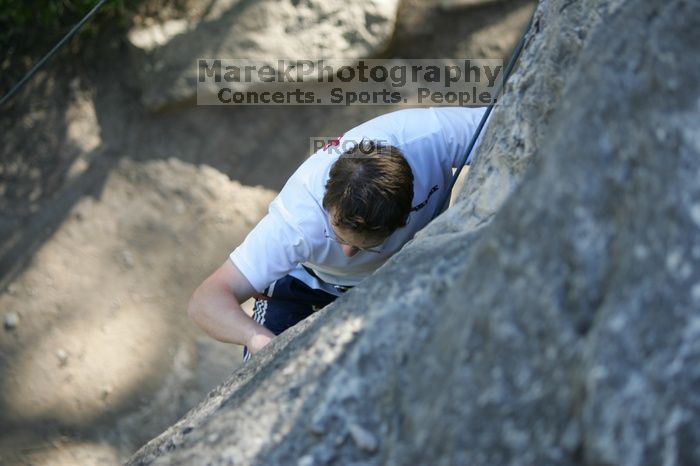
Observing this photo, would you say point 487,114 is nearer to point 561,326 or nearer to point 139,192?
point 561,326

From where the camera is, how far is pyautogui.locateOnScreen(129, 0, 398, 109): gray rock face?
2.98m

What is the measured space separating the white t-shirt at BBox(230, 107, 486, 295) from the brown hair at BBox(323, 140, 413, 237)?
0.08 m

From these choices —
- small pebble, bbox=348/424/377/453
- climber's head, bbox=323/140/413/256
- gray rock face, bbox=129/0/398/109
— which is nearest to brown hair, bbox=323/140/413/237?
climber's head, bbox=323/140/413/256

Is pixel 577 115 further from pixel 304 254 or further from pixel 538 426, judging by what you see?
pixel 304 254

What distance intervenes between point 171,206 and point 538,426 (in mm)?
2480

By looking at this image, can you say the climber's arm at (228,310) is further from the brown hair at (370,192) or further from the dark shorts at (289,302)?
the brown hair at (370,192)

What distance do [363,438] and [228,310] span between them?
87 centimetres

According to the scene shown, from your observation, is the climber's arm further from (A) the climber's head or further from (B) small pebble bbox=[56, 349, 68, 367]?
(B) small pebble bbox=[56, 349, 68, 367]

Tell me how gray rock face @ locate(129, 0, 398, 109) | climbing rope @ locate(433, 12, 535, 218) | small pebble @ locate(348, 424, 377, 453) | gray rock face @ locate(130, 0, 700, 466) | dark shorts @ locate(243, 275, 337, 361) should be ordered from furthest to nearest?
gray rock face @ locate(129, 0, 398, 109)
dark shorts @ locate(243, 275, 337, 361)
climbing rope @ locate(433, 12, 535, 218)
small pebble @ locate(348, 424, 377, 453)
gray rock face @ locate(130, 0, 700, 466)

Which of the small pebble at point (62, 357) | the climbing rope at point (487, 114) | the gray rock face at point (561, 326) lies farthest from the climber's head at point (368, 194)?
the small pebble at point (62, 357)

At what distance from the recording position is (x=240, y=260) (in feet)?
6.18

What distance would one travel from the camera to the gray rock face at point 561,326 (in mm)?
797

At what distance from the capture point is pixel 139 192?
3.16 meters

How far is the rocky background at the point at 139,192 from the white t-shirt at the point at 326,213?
1230 millimetres
